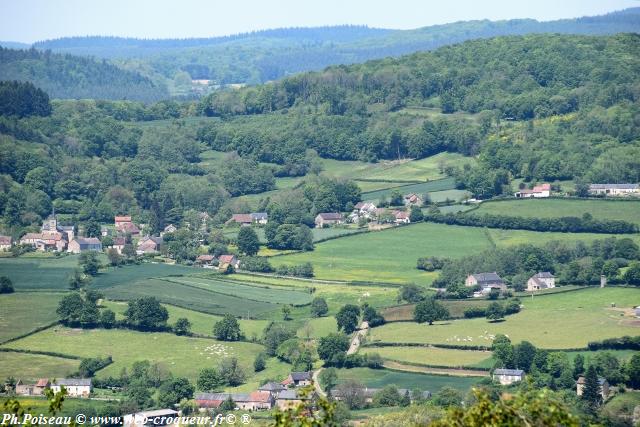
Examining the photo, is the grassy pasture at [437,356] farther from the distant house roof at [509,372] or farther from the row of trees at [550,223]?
the row of trees at [550,223]

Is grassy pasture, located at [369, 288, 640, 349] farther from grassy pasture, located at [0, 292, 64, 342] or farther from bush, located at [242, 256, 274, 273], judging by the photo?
bush, located at [242, 256, 274, 273]

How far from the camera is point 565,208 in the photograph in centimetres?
9406

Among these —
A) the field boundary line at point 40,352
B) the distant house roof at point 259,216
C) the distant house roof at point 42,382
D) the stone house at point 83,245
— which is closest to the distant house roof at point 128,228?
the stone house at point 83,245

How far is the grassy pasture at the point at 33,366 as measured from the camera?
62219 mm

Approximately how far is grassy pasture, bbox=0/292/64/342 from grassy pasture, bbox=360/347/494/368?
16.6m

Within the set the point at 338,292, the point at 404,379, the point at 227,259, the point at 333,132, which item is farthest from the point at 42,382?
the point at 333,132

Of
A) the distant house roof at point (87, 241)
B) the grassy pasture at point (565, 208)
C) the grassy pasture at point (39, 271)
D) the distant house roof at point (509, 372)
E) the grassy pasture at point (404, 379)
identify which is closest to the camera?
the grassy pasture at point (404, 379)

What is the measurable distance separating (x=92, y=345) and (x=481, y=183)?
137 feet

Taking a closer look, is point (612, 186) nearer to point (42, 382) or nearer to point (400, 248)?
point (400, 248)

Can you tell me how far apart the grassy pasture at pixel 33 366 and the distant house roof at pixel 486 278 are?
940 inches

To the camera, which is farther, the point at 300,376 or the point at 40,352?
the point at 40,352

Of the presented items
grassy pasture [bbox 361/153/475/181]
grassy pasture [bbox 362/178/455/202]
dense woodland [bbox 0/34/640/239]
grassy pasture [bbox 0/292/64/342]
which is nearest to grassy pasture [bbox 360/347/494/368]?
grassy pasture [bbox 0/292/64/342]

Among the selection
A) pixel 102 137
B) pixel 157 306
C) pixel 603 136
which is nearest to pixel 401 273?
pixel 157 306

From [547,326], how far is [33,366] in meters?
23.3
